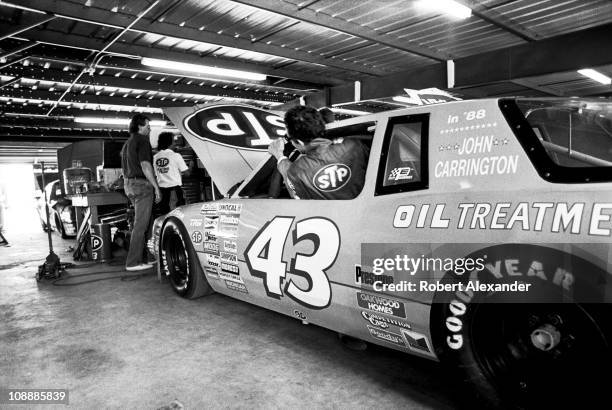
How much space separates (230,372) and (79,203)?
17.7 feet

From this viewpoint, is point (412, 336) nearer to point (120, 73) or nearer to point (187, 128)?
point (187, 128)

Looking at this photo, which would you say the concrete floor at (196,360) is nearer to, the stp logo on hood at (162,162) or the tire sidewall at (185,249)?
the tire sidewall at (185,249)

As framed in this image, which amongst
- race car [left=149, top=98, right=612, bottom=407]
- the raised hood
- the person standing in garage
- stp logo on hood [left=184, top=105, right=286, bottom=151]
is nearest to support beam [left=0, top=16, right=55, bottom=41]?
the person standing in garage

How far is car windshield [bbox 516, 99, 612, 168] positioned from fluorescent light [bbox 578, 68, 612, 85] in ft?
31.6

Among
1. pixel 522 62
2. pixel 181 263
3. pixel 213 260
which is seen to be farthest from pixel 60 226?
pixel 522 62

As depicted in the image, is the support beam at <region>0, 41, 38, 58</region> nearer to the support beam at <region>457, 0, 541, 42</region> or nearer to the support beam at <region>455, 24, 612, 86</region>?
the support beam at <region>457, 0, 541, 42</region>

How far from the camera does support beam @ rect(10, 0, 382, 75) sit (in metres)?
5.00

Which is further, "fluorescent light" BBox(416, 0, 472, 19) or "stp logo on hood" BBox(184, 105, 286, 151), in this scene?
"fluorescent light" BBox(416, 0, 472, 19)

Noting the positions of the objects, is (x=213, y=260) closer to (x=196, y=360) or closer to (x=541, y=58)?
(x=196, y=360)

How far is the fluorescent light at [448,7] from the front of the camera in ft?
17.7

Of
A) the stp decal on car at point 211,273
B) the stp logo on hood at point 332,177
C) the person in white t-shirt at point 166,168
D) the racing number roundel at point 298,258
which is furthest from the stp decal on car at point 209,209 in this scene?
the person in white t-shirt at point 166,168

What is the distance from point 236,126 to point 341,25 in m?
3.33

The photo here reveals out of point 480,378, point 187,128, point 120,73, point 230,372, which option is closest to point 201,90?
point 120,73

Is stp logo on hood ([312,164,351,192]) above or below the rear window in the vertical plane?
below
